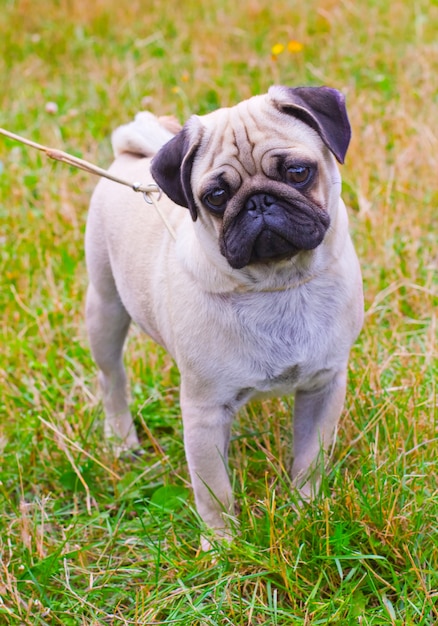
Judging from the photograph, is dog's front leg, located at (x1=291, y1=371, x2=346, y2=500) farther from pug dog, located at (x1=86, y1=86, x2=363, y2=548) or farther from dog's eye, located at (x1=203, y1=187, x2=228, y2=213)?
dog's eye, located at (x1=203, y1=187, x2=228, y2=213)

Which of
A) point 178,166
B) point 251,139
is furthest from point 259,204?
point 178,166

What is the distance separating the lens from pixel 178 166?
2928mm

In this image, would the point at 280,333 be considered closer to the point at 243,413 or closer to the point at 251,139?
the point at 251,139

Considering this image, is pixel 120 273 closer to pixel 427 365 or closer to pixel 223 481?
pixel 223 481

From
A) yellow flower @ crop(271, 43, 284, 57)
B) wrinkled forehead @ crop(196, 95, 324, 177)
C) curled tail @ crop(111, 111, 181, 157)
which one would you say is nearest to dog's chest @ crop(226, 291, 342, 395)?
wrinkled forehead @ crop(196, 95, 324, 177)

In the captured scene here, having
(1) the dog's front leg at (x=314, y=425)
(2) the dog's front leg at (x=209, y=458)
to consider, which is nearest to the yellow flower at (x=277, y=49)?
(1) the dog's front leg at (x=314, y=425)

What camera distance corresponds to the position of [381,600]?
2854mm

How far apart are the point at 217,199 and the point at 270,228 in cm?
21

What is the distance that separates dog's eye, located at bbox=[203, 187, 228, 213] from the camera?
2814mm

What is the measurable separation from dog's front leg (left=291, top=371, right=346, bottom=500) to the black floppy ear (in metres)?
0.88

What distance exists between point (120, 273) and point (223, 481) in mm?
1008

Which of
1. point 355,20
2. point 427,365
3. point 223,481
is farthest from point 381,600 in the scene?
point 355,20

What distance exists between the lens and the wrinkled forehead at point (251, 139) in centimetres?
280

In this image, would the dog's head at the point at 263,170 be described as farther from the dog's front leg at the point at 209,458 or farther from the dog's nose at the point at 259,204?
the dog's front leg at the point at 209,458
